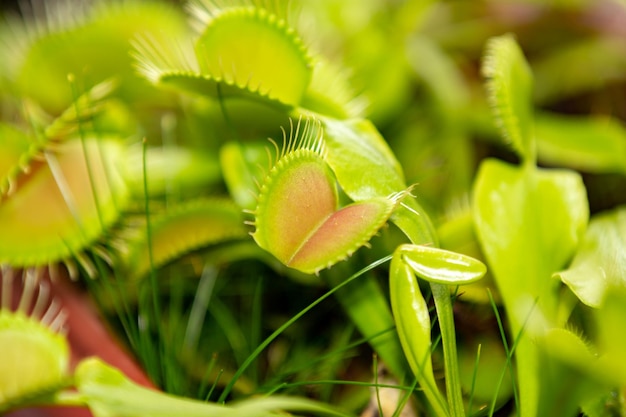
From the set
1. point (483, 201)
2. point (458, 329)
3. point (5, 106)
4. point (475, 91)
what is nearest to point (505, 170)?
point (483, 201)

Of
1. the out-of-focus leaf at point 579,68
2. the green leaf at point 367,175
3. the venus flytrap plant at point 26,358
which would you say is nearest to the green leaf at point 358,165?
the green leaf at point 367,175

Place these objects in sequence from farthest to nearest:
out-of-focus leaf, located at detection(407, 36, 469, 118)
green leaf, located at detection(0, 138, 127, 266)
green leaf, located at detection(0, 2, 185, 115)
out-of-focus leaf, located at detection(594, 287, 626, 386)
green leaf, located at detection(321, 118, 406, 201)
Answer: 1. out-of-focus leaf, located at detection(407, 36, 469, 118)
2. green leaf, located at detection(0, 2, 185, 115)
3. green leaf, located at detection(0, 138, 127, 266)
4. green leaf, located at detection(321, 118, 406, 201)
5. out-of-focus leaf, located at detection(594, 287, 626, 386)

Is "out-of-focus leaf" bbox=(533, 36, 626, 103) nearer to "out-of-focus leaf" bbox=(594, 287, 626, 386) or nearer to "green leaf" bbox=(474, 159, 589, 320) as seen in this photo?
"green leaf" bbox=(474, 159, 589, 320)

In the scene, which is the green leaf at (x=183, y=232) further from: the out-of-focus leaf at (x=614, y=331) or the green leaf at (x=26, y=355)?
the out-of-focus leaf at (x=614, y=331)

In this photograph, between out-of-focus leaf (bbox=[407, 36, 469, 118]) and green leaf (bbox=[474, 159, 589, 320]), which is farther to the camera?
out-of-focus leaf (bbox=[407, 36, 469, 118])

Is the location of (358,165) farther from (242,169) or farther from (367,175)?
(242,169)

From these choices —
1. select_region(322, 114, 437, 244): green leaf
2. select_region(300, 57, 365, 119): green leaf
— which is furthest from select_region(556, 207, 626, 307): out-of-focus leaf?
select_region(300, 57, 365, 119): green leaf

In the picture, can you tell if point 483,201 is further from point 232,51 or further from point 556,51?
point 556,51
